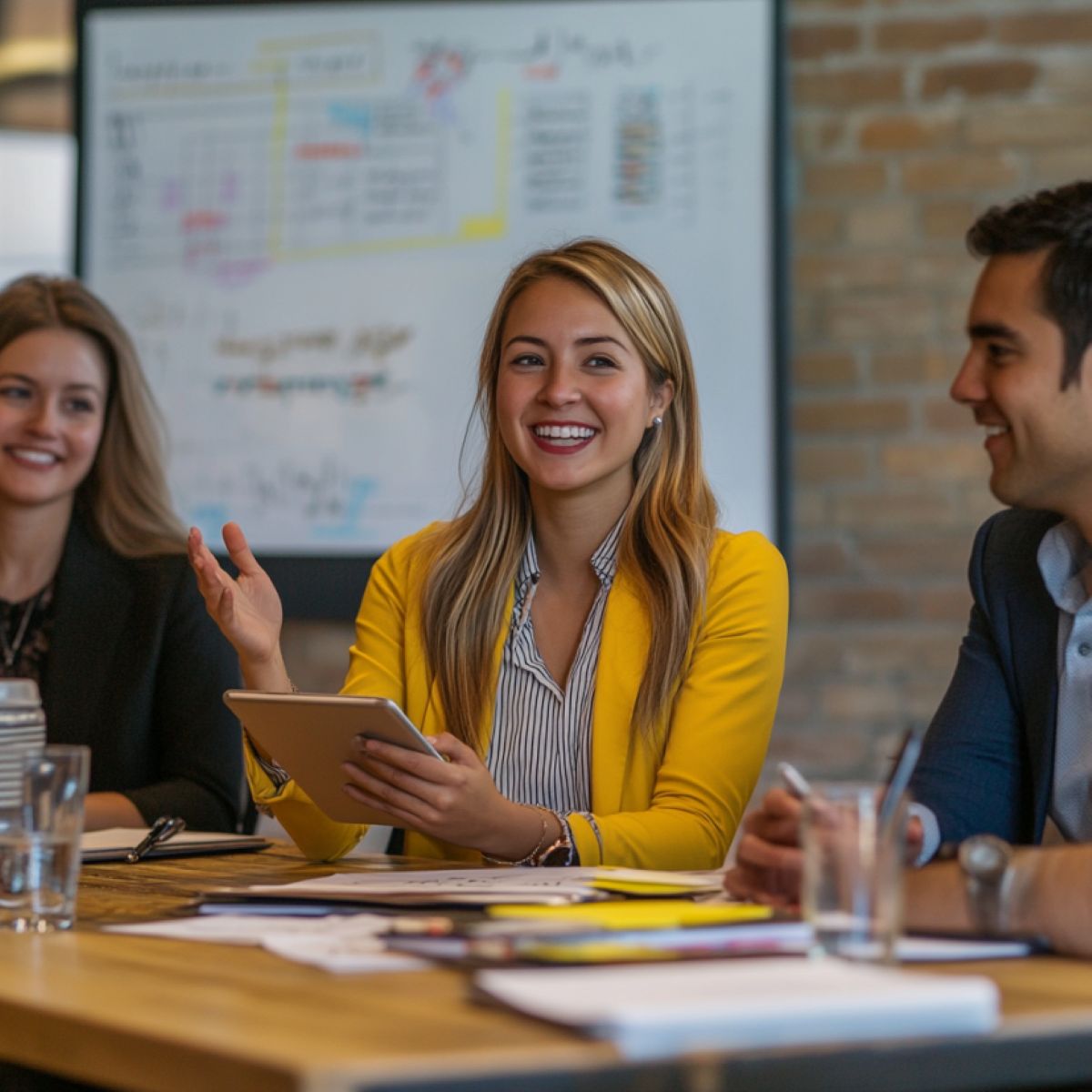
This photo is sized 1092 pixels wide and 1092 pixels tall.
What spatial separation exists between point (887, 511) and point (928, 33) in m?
0.94

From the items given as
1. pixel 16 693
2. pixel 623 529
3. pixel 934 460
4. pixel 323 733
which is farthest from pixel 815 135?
pixel 16 693

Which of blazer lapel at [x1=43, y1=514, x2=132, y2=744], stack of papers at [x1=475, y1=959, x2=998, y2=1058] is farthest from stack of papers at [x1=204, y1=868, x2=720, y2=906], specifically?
blazer lapel at [x1=43, y1=514, x2=132, y2=744]

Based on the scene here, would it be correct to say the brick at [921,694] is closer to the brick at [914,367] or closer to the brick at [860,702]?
the brick at [860,702]

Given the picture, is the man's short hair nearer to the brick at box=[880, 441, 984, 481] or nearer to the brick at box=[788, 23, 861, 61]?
the brick at box=[880, 441, 984, 481]

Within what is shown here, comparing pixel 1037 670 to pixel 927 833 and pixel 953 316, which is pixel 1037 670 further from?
pixel 953 316

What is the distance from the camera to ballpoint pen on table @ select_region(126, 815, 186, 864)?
191 cm

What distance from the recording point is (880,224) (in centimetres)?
339

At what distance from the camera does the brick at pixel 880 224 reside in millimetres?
3381

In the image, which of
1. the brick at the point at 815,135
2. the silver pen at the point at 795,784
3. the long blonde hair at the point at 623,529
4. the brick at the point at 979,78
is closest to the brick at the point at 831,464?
the brick at the point at 815,135

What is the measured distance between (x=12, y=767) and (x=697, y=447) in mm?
1267

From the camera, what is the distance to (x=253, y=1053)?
86 cm

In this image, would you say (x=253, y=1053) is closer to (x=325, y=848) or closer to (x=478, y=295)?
(x=325, y=848)

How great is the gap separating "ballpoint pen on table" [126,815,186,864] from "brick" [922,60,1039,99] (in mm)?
2174

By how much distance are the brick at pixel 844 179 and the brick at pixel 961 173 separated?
53mm
